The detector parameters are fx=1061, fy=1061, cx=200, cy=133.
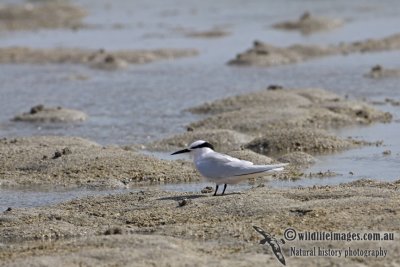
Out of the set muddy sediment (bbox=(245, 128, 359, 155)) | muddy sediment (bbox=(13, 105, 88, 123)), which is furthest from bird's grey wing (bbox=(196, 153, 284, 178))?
muddy sediment (bbox=(13, 105, 88, 123))

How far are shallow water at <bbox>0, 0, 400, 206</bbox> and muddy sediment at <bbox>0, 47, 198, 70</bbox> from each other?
707 mm

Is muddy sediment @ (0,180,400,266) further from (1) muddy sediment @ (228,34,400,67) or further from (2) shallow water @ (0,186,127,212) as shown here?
(1) muddy sediment @ (228,34,400,67)

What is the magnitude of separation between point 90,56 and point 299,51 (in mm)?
6154

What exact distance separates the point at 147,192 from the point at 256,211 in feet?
6.83

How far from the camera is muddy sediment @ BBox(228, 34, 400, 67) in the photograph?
29.1 metres

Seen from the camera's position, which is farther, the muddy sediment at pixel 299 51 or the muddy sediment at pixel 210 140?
the muddy sediment at pixel 299 51

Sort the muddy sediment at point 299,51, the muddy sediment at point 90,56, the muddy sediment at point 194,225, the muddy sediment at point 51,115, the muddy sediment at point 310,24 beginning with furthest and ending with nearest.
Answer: the muddy sediment at point 310,24 → the muddy sediment at point 90,56 → the muddy sediment at point 299,51 → the muddy sediment at point 51,115 → the muddy sediment at point 194,225

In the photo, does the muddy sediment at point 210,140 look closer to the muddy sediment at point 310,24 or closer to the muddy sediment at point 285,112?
the muddy sediment at point 285,112

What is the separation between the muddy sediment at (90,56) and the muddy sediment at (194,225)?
17.5 meters

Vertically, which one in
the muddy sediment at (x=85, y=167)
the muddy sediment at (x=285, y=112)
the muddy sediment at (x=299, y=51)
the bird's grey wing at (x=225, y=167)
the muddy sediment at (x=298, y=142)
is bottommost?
the muddy sediment at (x=299, y=51)

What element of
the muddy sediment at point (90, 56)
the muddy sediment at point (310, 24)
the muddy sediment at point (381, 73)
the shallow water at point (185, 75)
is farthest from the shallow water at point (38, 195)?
the muddy sediment at point (310, 24)

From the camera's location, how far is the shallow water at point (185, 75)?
63.1 feet

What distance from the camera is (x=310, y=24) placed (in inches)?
1462

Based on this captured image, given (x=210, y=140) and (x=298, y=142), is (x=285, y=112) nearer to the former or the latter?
(x=210, y=140)
